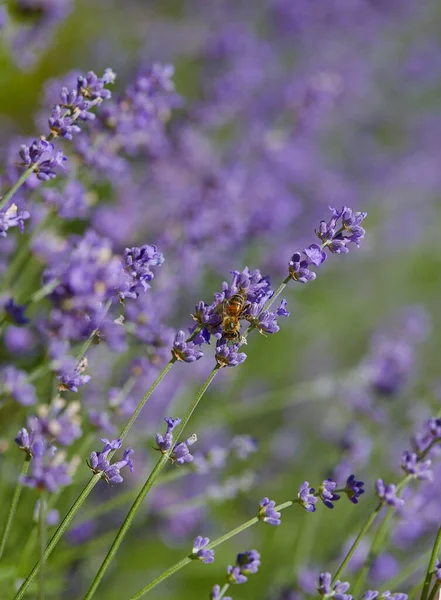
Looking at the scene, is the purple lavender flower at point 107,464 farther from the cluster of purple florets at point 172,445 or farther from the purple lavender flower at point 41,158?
the purple lavender flower at point 41,158

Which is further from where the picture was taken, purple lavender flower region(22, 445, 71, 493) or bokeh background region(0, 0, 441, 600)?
bokeh background region(0, 0, 441, 600)

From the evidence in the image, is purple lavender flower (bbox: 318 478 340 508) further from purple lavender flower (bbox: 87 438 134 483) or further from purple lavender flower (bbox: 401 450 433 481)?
purple lavender flower (bbox: 87 438 134 483)

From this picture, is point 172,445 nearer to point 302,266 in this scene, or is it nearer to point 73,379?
point 73,379

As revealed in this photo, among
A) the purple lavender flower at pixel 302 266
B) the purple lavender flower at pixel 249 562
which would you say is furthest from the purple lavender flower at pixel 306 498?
the purple lavender flower at pixel 302 266

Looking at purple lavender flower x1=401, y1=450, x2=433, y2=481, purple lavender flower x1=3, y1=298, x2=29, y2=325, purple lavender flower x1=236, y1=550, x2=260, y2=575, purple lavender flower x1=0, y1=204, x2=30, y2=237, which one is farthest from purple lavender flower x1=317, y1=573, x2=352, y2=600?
purple lavender flower x1=0, y1=204, x2=30, y2=237

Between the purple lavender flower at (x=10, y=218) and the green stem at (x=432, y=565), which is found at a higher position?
the purple lavender flower at (x=10, y=218)

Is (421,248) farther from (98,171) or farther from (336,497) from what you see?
(336,497)
